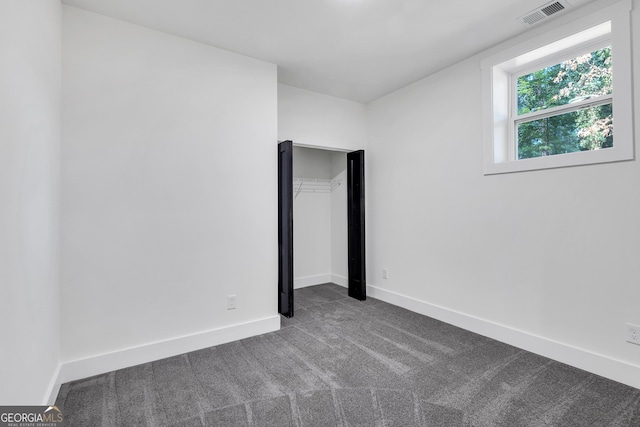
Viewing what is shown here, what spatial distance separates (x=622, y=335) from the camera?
2.09m

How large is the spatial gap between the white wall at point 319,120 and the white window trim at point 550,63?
1.72 m

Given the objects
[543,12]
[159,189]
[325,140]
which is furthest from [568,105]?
[159,189]

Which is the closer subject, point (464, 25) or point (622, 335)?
point (622, 335)

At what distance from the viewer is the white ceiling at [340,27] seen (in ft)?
7.25

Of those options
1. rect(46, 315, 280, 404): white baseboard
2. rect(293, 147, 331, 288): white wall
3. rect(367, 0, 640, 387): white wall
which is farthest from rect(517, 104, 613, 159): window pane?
rect(46, 315, 280, 404): white baseboard

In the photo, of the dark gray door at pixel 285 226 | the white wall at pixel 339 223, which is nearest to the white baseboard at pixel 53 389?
the dark gray door at pixel 285 226

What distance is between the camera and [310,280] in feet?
15.6

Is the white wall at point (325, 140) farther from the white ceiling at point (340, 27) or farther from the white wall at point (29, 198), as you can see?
the white wall at point (29, 198)

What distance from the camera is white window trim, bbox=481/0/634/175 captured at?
2068 mm

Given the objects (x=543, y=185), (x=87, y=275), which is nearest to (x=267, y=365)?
(x=87, y=275)

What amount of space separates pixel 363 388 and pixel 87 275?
2142mm

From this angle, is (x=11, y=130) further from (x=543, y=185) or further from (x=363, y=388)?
(x=543, y=185)

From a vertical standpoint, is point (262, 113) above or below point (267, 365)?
above

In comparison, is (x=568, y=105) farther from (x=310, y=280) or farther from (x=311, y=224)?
(x=310, y=280)
